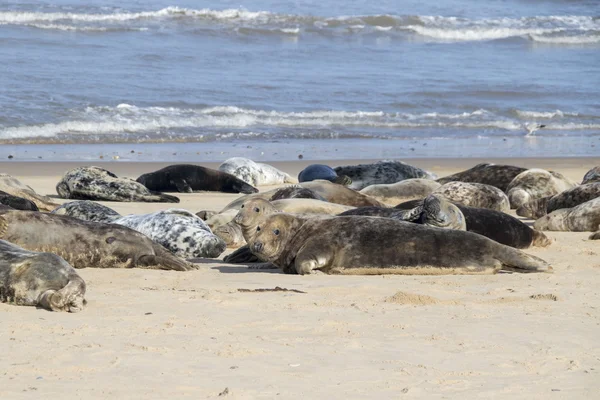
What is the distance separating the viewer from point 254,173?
42.6ft

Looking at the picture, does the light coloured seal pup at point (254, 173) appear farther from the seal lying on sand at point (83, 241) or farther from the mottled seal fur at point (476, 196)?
the seal lying on sand at point (83, 241)

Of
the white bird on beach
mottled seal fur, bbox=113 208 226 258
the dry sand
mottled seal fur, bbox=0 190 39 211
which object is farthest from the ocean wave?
the dry sand

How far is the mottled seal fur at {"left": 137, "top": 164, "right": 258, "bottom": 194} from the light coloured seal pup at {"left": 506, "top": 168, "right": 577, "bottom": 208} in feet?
10.2

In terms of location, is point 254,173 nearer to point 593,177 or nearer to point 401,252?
point 593,177

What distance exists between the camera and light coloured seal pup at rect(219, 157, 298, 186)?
42.2 ft

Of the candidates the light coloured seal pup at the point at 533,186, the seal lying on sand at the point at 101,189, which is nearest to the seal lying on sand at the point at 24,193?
the seal lying on sand at the point at 101,189

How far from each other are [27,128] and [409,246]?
1186cm

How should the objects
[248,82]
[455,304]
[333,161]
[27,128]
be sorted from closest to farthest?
[455,304] < [333,161] < [27,128] < [248,82]

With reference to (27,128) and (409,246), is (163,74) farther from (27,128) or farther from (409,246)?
(409,246)

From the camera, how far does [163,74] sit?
2292cm

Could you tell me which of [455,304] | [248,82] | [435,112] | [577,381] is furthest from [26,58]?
[577,381]

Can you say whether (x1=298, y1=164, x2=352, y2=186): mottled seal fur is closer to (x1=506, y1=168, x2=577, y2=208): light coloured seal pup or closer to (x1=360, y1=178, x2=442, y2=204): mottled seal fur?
(x1=360, y1=178, x2=442, y2=204): mottled seal fur

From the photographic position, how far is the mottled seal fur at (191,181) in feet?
39.5

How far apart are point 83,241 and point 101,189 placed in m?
4.31
